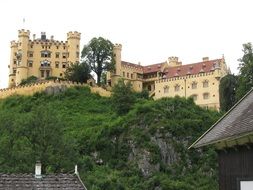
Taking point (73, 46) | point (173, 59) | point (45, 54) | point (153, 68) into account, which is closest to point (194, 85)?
point (153, 68)

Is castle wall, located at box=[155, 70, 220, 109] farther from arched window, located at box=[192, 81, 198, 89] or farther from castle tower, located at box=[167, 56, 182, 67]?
castle tower, located at box=[167, 56, 182, 67]

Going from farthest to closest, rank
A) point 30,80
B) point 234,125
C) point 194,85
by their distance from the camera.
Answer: point 30,80 < point 194,85 < point 234,125

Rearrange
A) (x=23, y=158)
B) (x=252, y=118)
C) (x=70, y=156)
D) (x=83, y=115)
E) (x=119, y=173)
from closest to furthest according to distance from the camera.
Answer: (x=252, y=118) < (x=23, y=158) < (x=70, y=156) < (x=119, y=173) < (x=83, y=115)

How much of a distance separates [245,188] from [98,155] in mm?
46090

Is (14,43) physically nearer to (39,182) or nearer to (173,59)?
(173,59)

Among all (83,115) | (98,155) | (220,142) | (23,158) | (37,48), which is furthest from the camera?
(37,48)

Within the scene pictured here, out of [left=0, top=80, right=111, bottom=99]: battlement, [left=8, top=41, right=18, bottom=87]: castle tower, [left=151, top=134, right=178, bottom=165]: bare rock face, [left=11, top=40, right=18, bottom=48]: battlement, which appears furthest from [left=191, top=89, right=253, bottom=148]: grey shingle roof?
[left=11, top=40, right=18, bottom=48]: battlement

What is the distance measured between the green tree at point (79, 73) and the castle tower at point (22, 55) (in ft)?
33.8

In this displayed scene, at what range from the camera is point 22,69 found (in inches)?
3873

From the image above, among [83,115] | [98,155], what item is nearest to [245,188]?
[98,155]

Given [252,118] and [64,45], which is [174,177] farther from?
[64,45]

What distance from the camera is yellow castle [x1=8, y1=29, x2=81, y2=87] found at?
9919 cm

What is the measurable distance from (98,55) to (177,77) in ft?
47.6

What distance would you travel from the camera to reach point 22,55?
99250 mm
